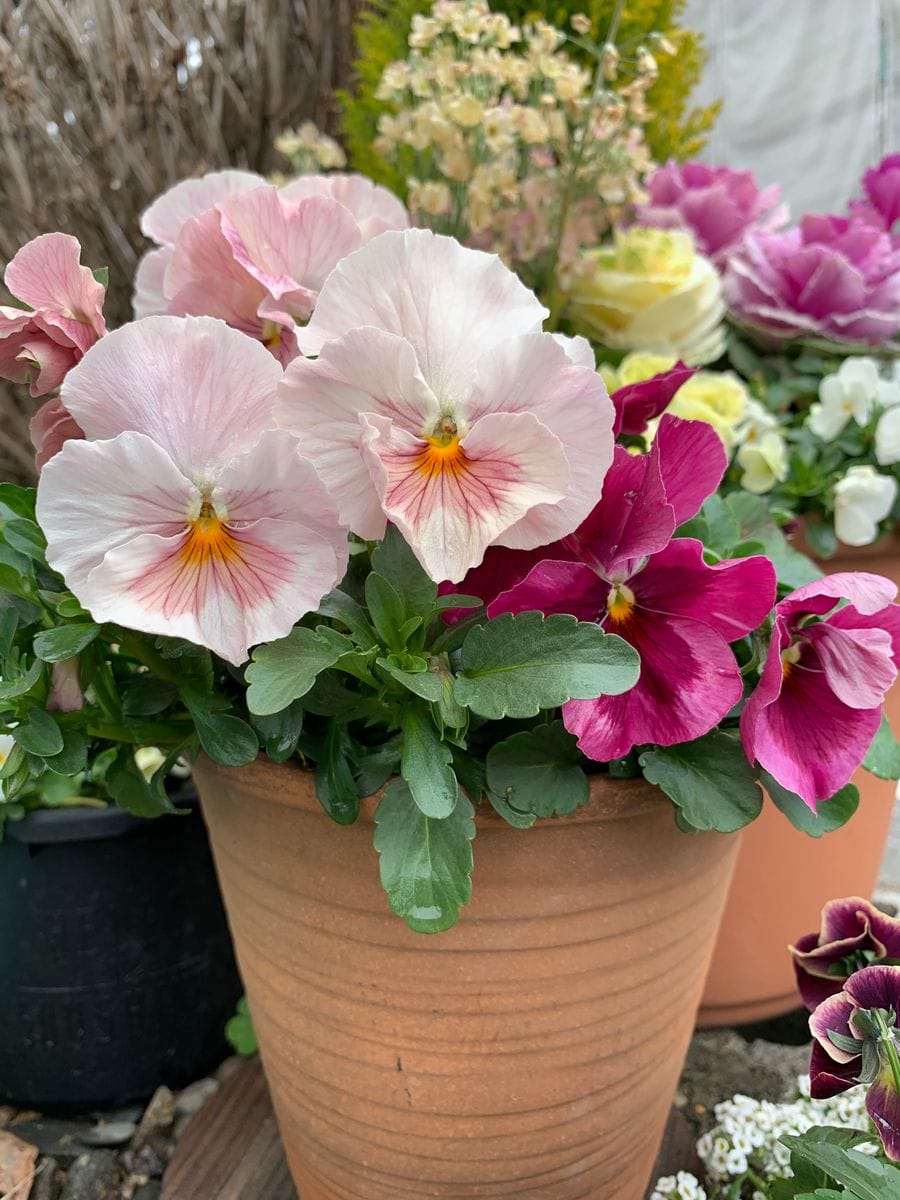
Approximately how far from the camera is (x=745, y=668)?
59cm

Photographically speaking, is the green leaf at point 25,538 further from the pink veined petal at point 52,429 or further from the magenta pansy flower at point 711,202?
the magenta pansy flower at point 711,202

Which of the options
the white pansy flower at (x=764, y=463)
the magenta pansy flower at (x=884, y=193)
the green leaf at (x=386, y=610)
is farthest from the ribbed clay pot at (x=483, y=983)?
the magenta pansy flower at (x=884, y=193)

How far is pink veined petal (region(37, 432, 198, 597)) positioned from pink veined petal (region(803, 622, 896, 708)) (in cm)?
34

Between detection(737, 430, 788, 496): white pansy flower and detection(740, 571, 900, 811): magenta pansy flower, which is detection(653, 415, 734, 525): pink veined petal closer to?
detection(740, 571, 900, 811): magenta pansy flower

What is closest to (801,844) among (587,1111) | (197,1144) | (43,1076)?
(587,1111)

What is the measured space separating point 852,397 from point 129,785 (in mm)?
785

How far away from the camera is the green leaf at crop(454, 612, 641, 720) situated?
0.50 m

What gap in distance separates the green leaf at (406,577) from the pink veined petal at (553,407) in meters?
0.05

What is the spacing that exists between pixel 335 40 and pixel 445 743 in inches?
48.5

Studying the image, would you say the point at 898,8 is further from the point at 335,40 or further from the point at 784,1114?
the point at 784,1114

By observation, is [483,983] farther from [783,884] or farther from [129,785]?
[783,884]

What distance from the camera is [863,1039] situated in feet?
1.79

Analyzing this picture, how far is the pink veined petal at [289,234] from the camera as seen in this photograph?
0.60 metres

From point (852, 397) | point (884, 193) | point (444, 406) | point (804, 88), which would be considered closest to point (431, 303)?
point (444, 406)
